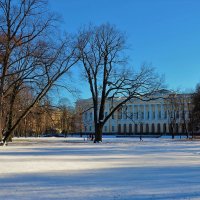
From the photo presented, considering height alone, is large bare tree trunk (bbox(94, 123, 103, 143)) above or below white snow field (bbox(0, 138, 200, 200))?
above

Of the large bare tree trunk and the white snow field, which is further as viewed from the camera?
the large bare tree trunk

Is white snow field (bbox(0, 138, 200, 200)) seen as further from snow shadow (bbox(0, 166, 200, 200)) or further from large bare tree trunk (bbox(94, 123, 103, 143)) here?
large bare tree trunk (bbox(94, 123, 103, 143))

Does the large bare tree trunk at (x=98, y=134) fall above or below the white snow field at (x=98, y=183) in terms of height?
above

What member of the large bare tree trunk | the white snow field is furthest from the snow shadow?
the large bare tree trunk

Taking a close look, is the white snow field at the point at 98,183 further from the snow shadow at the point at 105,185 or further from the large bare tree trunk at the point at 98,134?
the large bare tree trunk at the point at 98,134

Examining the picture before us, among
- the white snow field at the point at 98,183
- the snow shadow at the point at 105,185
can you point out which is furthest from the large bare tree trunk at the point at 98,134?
the snow shadow at the point at 105,185

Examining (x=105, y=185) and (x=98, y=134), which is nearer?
(x=105, y=185)

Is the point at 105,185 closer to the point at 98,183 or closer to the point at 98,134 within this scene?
the point at 98,183

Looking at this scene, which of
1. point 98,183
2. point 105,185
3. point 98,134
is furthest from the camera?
point 98,134

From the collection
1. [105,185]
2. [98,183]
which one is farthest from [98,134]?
Answer: [105,185]

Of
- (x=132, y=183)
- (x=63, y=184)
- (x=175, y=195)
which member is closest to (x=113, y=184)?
(x=132, y=183)

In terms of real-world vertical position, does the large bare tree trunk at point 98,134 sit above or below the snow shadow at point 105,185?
above

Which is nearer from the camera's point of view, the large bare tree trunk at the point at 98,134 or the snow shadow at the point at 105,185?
the snow shadow at the point at 105,185

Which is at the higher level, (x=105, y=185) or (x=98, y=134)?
(x=98, y=134)
